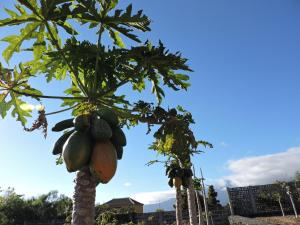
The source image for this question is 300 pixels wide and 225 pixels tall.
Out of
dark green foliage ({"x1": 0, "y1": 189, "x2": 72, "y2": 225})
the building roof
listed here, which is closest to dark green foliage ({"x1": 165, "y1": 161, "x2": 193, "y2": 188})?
dark green foliage ({"x1": 0, "y1": 189, "x2": 72, "y2": 225})

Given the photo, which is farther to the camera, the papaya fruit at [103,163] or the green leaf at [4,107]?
the green leaf at [4,107]

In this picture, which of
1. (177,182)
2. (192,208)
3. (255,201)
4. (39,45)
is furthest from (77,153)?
(255,201)

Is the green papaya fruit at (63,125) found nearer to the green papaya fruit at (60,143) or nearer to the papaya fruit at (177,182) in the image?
the green papaya fruit at (60,143)

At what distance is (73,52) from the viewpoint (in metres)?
4.12

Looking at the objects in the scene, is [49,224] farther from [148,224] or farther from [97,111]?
[97,111]

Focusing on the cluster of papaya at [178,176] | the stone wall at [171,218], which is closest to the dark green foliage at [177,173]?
the cluster of papaya at [178,176]

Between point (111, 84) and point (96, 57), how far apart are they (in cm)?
40

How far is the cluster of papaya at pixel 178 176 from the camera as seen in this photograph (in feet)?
34.0

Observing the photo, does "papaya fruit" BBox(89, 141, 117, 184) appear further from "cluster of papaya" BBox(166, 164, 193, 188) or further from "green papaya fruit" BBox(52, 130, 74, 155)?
"cluster of papaya" BBox(166, 164, 193, 188)

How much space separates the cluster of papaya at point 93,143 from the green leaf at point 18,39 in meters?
1.65

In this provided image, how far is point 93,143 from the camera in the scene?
9.74ft

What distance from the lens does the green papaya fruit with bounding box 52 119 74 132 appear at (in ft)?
10.7

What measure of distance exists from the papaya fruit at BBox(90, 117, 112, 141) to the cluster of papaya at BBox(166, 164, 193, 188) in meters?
7.73

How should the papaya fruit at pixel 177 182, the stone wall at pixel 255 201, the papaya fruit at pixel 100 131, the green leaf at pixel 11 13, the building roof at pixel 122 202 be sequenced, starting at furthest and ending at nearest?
the building roof at pixel 122 202, the stone wall at pixel 255 201, the papaya fruit at pixel 177 182, the green leaf at pixel 11 13, the papaya fruit at pixel 100 131
